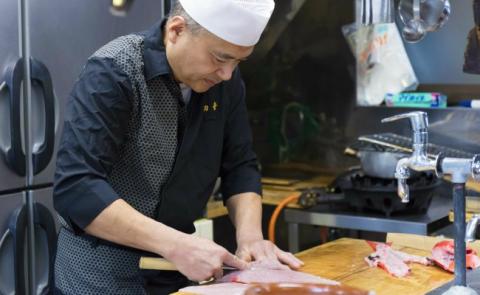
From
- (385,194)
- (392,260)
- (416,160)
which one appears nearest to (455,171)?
(416,160)

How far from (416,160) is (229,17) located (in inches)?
20.7

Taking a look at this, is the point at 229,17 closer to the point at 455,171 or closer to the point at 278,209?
the point at 455,171

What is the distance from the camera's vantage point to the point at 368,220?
104 inches

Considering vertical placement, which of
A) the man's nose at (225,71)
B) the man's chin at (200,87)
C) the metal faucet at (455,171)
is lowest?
the metal faucet at (455,171)

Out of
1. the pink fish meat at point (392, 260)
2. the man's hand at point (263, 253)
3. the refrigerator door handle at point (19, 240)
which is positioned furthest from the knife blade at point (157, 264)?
the refrigerator door handle at point (19, 240)

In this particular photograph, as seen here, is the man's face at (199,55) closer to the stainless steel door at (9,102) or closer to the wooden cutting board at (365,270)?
the wooden cutting board at (365,270)

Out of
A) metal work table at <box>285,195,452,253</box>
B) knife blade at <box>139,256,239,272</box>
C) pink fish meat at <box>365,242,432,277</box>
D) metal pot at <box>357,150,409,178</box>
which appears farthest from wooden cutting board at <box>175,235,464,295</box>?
metal pot at <box>357,150,409,178</box>

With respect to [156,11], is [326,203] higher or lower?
lower

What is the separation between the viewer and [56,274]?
1.91 meters

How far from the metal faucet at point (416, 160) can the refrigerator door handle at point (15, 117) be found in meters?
1.14

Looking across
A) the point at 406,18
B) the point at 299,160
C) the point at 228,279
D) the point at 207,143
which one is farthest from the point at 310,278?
the point at 299,160

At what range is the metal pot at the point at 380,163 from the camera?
2.70 meters

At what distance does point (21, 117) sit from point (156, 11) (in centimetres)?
63

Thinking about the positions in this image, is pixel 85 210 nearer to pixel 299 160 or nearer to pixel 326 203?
pixel 326 203
